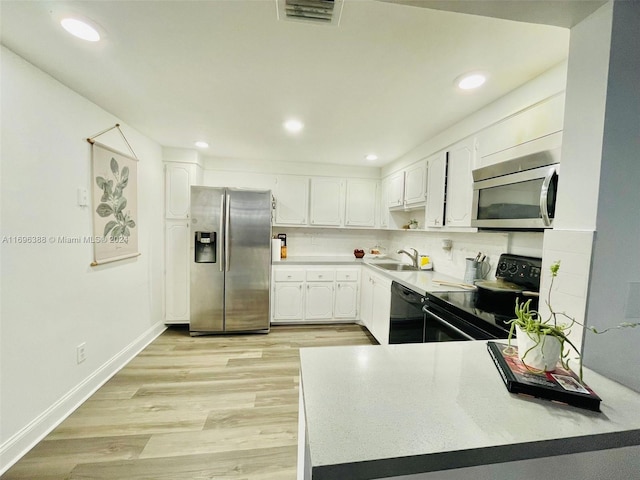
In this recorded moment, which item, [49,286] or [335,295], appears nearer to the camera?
[49,286]

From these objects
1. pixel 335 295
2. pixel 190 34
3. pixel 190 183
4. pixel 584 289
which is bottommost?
pixel 335 295

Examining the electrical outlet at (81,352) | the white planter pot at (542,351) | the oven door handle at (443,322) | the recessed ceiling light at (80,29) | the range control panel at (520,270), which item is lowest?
the electrical outlet at (81,352)

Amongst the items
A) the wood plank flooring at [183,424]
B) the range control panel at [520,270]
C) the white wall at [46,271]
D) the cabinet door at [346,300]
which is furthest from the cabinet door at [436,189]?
the white wall at [46,271]

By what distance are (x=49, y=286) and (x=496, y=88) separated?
3.08 meters

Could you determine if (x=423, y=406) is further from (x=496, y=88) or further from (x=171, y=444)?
(x=496, y=88)

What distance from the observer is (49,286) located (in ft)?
5.40

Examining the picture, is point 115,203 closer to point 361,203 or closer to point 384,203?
point 361,203

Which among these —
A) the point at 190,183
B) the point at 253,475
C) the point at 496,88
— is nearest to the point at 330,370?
the point at 253,475

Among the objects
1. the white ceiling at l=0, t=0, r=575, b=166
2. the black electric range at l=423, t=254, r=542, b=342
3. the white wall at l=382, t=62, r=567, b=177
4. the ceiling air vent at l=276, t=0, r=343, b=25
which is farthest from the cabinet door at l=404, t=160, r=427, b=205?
the ceiling air vent at l=276, t=0, r=343, b=25

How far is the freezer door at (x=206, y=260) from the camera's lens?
301cm

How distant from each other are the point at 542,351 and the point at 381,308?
2.08 metres

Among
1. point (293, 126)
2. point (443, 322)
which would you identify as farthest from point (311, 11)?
point (443, 322)

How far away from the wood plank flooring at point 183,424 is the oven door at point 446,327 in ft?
3.73

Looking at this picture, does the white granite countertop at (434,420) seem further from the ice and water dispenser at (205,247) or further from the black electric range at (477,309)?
the ice and water dispenser at (205,247)
